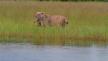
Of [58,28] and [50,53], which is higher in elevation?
[58,28]

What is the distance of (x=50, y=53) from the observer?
10156 mm

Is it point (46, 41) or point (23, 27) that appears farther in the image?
point (23, 27)

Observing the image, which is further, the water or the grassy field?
the grassy field

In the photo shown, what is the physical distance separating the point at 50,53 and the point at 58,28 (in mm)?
3768

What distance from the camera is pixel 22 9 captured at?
18.4 meters

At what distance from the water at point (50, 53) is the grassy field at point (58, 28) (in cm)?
89

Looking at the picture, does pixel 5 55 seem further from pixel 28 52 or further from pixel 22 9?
pixel 22 9

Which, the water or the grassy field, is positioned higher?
the grassy field

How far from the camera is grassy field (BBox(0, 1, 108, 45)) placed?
12.3 m

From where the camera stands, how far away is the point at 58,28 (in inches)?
547

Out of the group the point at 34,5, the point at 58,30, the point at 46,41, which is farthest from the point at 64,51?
the point at 34,5

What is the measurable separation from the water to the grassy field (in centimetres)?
89

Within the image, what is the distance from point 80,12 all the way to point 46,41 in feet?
20.1

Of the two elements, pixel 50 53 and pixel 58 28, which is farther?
pixel 58 28
